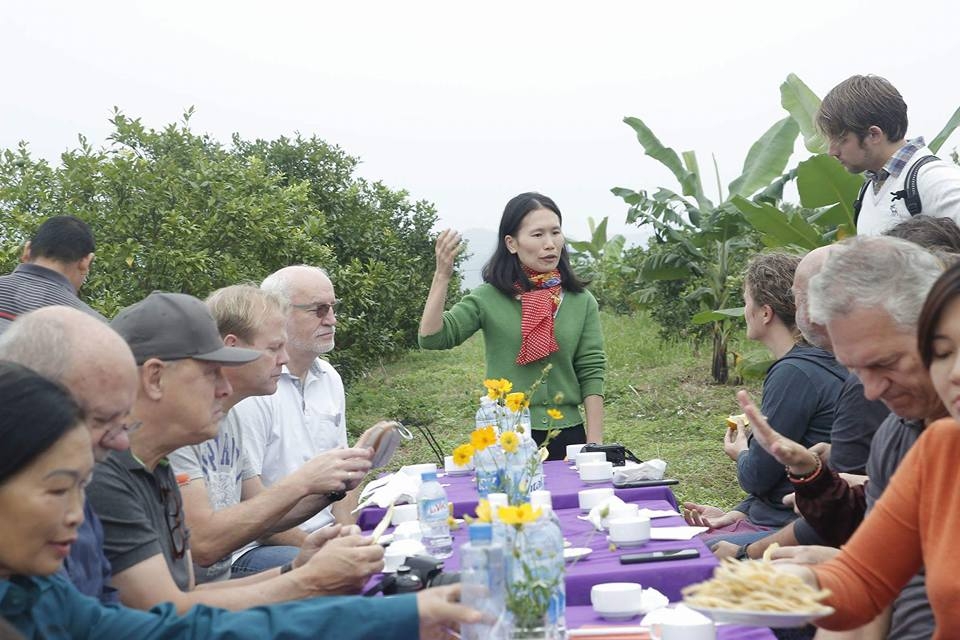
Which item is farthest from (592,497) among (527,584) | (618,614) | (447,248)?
(447,248)

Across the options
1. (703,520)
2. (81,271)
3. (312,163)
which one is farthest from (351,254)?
(703,520)

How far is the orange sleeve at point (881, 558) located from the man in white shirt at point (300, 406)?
7.77ft

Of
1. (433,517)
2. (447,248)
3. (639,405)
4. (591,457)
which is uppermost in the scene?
(447,248)

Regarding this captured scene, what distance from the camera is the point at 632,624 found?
2.20 m

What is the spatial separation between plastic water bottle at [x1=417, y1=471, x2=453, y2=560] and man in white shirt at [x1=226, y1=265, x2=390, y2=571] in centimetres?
100

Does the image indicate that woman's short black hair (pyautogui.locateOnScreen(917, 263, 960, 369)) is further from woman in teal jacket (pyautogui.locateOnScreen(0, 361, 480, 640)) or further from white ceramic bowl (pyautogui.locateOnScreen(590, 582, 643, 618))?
woman in teal jacket (pyautogui.locateOnScreen(0, 361, 480, 640))

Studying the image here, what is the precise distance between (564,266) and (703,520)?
1903 millimetres

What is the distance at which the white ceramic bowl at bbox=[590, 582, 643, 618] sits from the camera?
221 centimetres

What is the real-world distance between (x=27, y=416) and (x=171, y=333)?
99cm

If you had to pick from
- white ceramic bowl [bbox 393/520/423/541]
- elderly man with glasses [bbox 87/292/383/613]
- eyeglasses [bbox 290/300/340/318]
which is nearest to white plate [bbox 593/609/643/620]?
elderly man with glasses [bbox 87/292/383/613]

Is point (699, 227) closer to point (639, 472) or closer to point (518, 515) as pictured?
point (639, 472)

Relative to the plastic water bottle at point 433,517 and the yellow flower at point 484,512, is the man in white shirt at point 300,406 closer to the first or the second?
the plastic water bottle at point 433,517

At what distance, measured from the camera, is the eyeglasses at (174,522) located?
8.73ft

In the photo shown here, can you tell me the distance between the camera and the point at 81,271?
21.6 ft
